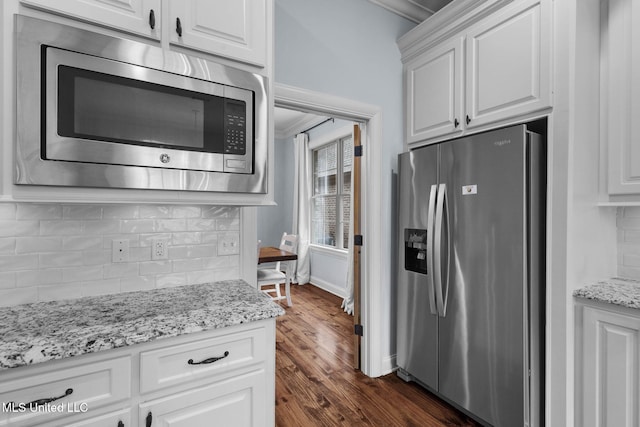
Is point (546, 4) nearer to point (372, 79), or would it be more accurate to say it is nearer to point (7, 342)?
point (372, 79)

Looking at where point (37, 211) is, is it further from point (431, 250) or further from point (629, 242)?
point (629, 242)

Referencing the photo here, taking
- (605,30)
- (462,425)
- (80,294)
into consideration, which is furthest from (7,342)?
(605,30)

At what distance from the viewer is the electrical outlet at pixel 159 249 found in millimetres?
1557

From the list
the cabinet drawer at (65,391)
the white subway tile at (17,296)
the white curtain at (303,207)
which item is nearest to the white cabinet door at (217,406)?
the cabinet drawer at (65,391)

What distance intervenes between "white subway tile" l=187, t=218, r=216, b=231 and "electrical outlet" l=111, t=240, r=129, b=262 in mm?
292

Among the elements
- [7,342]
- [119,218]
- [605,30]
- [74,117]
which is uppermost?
[605,30]

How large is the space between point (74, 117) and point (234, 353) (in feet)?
3.36

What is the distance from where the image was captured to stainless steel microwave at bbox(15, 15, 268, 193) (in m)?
1.04

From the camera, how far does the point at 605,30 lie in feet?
5.65

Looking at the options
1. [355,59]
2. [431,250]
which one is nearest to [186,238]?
[431,250]

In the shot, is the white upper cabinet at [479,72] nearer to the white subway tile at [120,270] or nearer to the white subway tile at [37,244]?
the white subway tile at [120,270]

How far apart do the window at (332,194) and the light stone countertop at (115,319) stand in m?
3.31

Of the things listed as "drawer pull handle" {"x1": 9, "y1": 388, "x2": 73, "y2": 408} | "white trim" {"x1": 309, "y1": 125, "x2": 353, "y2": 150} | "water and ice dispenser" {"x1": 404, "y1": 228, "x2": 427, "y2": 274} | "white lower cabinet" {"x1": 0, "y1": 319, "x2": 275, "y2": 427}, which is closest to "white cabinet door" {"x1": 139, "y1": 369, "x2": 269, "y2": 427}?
"white lower cabinet" {"x1": 0, "y1": 319, "x2": 275, "y2": 427}

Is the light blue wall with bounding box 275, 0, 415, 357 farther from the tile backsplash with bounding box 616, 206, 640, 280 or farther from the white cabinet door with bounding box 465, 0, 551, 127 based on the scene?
the tile backsplash with bounding box 616, 206, 640, 280
